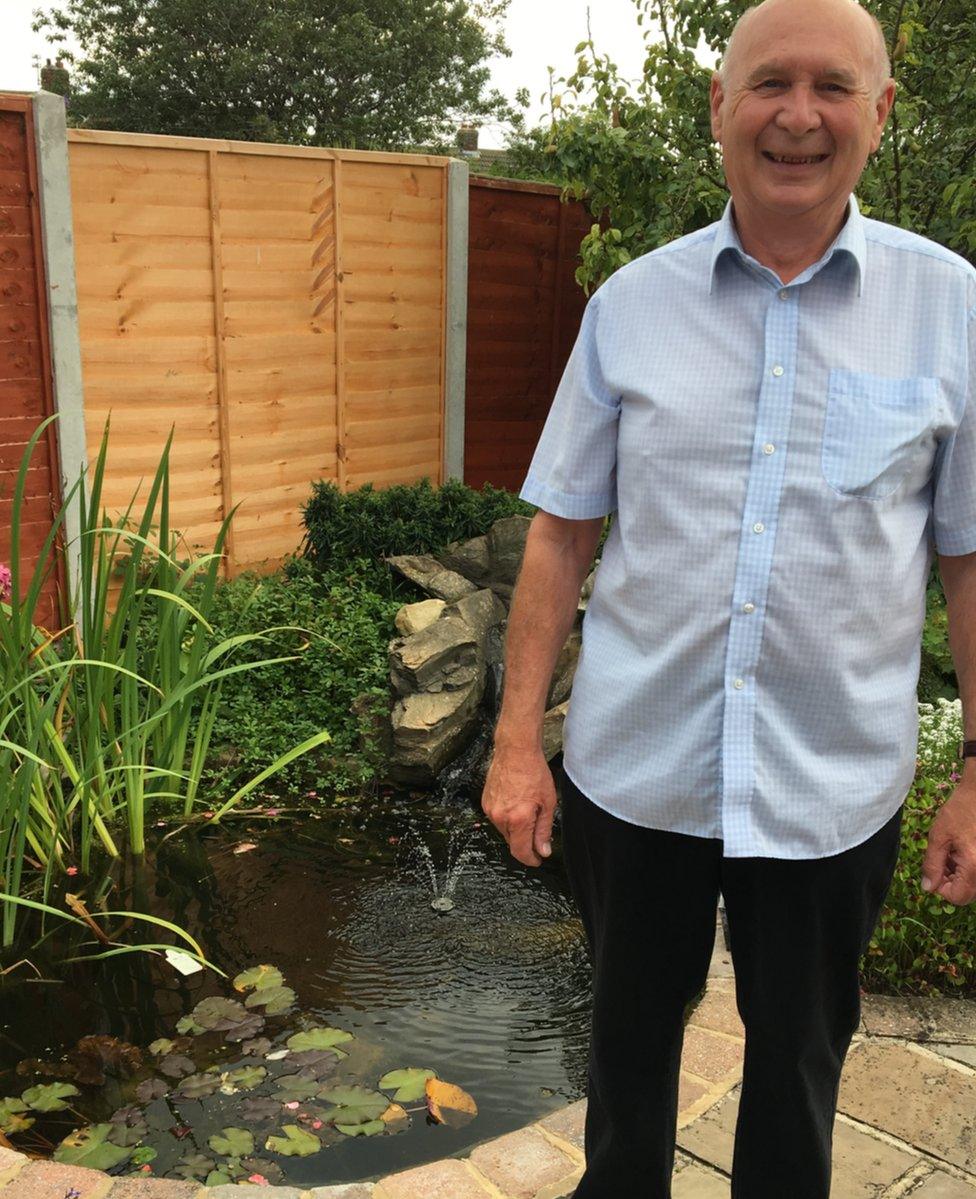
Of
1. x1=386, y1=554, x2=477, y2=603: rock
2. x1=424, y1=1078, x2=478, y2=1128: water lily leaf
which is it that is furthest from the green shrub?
x1=386, y1=554, x2=477, y2=603: rock

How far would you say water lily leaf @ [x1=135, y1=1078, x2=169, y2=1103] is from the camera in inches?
104

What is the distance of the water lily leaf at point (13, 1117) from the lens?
2.52 meters

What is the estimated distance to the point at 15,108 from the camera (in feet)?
15.4

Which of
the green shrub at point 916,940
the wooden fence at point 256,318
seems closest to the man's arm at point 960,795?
the green shrub at point 916,940

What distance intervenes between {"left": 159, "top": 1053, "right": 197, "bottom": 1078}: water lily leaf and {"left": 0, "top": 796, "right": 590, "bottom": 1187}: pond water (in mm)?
26

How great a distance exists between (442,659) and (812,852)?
3.01 metres

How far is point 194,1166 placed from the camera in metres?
2.40

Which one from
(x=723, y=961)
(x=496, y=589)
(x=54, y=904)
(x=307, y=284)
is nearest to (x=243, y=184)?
(x=307, y=284)

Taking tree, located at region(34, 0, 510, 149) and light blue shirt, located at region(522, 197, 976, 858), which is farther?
tree, located at region(34, 0, 510, 149)

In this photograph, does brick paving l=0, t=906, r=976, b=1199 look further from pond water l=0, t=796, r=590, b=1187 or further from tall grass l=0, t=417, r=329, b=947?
tall grass l=0, t=417, r=329, b=947

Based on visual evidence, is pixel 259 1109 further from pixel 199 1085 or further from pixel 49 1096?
pixel 49 1096

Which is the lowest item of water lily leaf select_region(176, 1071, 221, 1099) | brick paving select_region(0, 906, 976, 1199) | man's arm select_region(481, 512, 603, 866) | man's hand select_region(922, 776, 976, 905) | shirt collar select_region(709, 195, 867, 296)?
water lily leaf select_region(176, 1071, 221, 1099)

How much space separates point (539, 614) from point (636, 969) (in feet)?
1.74

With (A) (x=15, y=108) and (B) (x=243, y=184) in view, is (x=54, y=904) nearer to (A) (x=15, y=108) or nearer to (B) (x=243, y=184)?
(A) (x=15, y=108)
